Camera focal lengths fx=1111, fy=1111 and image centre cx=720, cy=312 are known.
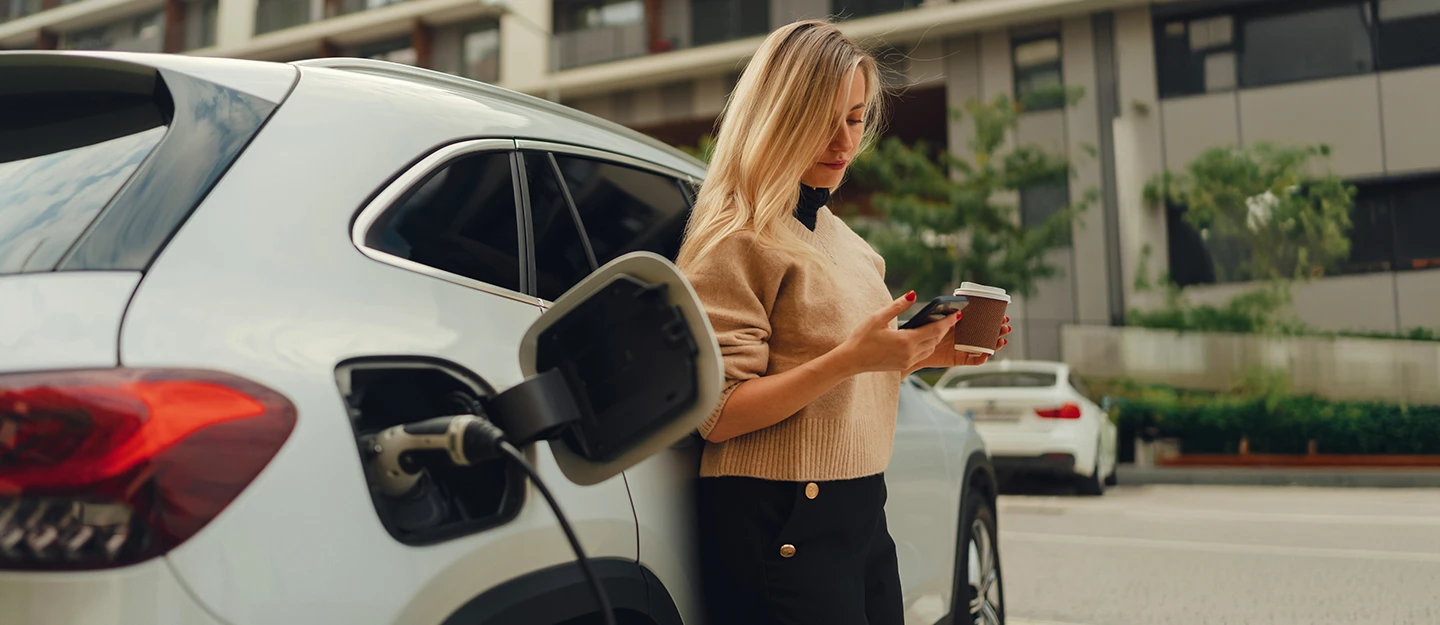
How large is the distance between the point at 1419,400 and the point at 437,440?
61.5 ft

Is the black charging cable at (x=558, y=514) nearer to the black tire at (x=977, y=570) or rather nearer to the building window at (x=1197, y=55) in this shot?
the black tire at (x=977, y=570)

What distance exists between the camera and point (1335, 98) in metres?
18.8

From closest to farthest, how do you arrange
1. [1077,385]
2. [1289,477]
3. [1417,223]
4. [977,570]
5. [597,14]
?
[977,570] < [1077,385] < [1289,477] < [1417,223] < [597,14]

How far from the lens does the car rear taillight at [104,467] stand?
1146 mm

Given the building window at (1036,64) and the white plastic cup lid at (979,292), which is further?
the building window at (1036,64)

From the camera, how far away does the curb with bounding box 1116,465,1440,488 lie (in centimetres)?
1216

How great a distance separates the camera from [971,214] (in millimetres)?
17406

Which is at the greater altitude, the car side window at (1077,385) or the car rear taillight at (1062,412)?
the car side window at (1077,385)

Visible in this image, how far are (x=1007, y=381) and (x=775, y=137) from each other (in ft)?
33.4

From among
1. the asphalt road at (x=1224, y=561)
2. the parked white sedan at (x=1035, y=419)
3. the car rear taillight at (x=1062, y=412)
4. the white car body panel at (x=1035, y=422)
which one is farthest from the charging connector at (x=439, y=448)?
the car rear taillight at (x=1062, y=412)

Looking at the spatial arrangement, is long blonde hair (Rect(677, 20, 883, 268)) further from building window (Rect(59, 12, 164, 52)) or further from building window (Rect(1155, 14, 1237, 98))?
building window (Rect(59, 12, 164, 52))

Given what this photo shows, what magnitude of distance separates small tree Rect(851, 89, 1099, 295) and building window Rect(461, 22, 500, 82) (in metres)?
11.5

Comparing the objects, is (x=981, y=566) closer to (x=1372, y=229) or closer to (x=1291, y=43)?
(x=1372, y=229)

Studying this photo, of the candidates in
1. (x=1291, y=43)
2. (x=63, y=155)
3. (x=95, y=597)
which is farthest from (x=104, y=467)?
(x=1291, y=43)
